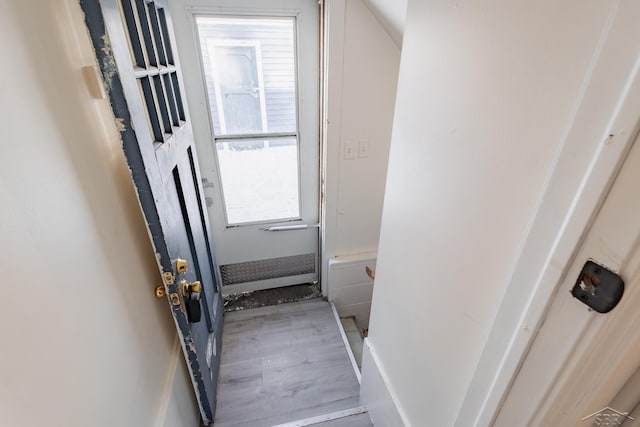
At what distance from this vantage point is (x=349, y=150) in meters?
1.88

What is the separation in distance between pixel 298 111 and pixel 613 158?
1.69 meters

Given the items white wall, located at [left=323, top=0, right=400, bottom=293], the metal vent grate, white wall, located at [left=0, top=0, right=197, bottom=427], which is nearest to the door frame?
the metal vent grate

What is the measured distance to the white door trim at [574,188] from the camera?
0.36 meters

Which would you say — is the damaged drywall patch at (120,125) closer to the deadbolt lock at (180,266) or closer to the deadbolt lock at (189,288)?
the deadbolt lock at (180,266)

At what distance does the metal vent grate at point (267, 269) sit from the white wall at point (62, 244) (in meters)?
1.30

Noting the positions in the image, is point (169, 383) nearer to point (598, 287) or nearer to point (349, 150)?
point (598, 287)

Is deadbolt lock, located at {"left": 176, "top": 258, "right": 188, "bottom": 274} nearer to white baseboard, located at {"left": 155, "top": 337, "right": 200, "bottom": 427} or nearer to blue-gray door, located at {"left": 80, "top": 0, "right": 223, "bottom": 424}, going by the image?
blue-gray door, located at {"left": 80, "top": 0, "right": 223, "bottom": 424}

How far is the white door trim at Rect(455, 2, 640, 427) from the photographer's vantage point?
0.36 meters

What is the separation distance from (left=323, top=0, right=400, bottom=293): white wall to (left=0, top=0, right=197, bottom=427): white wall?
3.90 feet

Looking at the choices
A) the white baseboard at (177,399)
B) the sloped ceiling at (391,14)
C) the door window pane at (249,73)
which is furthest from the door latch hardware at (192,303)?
the sloped ceiling at (391,14)

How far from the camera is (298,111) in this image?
1878 millimetres

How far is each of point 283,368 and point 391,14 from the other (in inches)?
81.3

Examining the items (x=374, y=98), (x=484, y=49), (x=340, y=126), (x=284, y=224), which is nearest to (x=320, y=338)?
(x=284, y=224)

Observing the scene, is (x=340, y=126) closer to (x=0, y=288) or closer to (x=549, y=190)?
(x=549, y=190)
